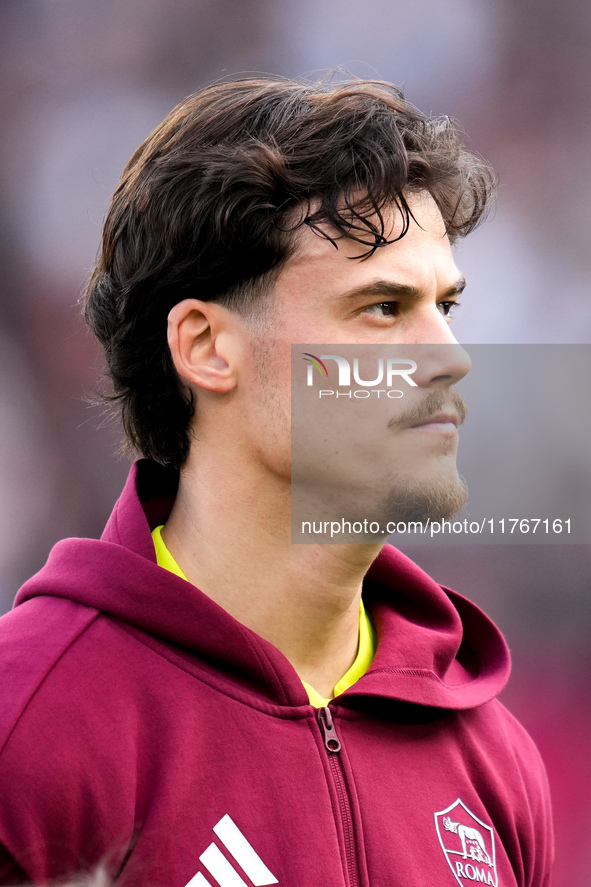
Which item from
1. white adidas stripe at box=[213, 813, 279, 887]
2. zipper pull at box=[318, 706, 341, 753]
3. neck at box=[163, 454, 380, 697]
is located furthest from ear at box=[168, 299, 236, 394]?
white adidas stripe at box=[213, 813, 279, 887]

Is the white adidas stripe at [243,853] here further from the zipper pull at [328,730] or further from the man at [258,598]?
the zipper pull at [328,730]

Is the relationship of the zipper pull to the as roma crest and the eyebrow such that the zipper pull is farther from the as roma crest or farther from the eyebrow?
the eyebrow

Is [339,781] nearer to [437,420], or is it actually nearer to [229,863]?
[229,863]

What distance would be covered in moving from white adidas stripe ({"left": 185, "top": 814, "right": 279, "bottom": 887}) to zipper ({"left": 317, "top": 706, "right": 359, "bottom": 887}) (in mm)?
92

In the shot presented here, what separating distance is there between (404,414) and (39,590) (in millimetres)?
462

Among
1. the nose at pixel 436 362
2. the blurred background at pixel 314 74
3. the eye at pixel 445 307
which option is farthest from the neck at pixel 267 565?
the blurred background at pixel 314 74

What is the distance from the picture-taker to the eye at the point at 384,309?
43.0 inches

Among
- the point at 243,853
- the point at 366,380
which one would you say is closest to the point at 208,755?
the point at 243,853

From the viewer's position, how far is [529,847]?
116 cm

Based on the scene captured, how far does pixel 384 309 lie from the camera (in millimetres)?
1101

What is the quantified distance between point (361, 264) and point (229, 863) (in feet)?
2.18

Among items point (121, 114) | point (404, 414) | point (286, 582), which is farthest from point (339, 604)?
point (121, 114)

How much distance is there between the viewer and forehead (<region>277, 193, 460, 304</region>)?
1.09 meters

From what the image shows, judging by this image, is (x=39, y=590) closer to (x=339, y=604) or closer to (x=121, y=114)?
(x=339, y=604)
